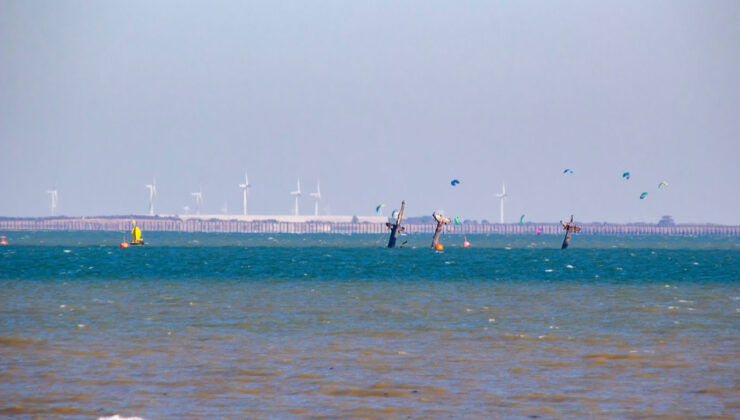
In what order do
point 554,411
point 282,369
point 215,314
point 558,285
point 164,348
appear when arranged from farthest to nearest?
point 558,285
point 215,314
point 164,348
point 282,369
point 554,411

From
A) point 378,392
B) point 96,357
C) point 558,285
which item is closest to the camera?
point 378,392

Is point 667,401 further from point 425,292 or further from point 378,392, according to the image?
point 425,292

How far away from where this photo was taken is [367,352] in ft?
102

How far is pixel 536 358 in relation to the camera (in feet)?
97.7

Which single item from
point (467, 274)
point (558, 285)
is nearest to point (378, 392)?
point (558, 285)

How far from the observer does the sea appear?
22562 mm

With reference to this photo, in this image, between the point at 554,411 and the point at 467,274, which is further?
the point at 467,274

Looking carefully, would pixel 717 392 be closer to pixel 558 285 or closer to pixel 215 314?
pixel 215 314

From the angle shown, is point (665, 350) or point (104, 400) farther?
point (665, 350)

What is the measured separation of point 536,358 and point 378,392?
7141mm

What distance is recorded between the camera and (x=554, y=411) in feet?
71.7

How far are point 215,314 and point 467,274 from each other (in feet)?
131

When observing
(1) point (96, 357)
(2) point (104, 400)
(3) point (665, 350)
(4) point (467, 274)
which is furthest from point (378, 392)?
(4) point (467, 274)

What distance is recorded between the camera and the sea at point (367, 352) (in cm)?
2256
